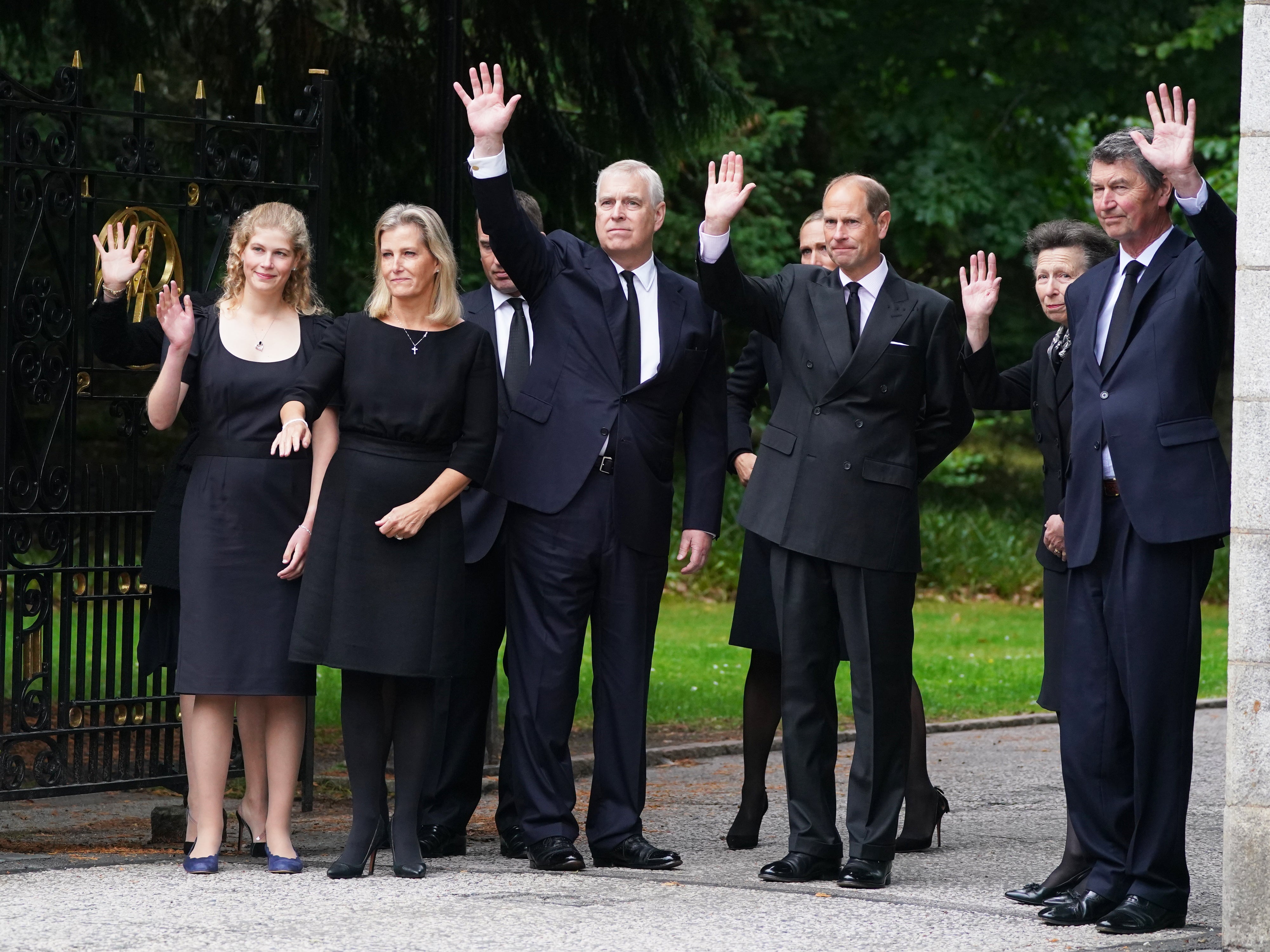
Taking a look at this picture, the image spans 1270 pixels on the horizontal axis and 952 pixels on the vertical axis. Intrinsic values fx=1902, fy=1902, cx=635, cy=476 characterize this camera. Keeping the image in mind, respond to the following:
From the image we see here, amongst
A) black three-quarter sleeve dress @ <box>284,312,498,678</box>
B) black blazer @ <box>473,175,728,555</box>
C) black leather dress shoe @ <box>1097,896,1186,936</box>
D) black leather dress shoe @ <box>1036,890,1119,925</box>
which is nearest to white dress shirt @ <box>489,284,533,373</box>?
black blazer @ <box>473,175,728,555</box>

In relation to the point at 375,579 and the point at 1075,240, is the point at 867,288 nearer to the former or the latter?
the point at 1075,240

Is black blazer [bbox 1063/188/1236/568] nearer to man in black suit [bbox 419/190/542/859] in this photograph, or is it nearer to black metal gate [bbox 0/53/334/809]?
man in black suit [bbox 419/190/542/859]

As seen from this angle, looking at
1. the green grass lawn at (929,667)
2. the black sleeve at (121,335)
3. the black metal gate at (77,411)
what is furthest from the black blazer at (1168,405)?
the green grass lawn at (929,667)

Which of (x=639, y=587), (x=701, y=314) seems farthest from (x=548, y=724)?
(x=701, y=314)

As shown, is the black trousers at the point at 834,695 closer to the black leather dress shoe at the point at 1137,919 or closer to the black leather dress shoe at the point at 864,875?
the black leather dress shoe at the point at 864,875

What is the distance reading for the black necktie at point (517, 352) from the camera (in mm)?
6656

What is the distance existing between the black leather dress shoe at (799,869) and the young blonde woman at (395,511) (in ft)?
3.67

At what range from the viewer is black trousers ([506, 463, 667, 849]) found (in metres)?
6.25

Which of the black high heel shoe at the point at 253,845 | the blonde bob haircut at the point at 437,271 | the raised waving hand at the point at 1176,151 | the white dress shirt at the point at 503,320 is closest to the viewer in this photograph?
the raised waving hand at the point at 1176,151

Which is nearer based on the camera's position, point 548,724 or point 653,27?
point 548,724

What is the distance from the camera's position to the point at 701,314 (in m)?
6.54

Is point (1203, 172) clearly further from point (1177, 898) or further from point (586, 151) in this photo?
point (1177, 898)

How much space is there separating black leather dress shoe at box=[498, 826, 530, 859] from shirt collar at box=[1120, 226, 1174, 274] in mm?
2732

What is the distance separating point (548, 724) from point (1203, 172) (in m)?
18.9
